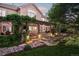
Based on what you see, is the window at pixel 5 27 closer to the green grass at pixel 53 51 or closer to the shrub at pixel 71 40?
the green grass at pixel 53 51

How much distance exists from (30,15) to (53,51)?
1.64 ft

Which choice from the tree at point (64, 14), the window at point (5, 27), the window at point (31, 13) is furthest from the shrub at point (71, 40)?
the window at point (5, 27)

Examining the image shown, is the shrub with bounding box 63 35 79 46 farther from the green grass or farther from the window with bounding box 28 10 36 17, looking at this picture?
the window with bounding box 28 10 36 17

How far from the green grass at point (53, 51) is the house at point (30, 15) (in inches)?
8.5

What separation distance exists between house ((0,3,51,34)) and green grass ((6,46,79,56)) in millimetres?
217

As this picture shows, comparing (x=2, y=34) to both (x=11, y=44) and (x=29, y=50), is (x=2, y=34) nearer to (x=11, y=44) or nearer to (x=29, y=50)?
(x=11, y=44)

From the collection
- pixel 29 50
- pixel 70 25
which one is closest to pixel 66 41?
pixel 70 25

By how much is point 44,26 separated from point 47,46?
24cm

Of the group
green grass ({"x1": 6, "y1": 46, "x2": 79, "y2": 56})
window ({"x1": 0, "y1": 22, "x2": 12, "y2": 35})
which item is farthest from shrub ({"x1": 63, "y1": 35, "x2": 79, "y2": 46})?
window ({"x1": 0, "y1": 22, "x2": 12, "y2": 35})

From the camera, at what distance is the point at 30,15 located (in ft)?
11.2

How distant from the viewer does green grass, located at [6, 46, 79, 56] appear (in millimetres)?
3375

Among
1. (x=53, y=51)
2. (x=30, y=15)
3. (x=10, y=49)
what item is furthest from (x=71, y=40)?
(x=10, y=49)

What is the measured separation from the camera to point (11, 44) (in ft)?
11.2

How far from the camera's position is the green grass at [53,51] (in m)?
3.38
